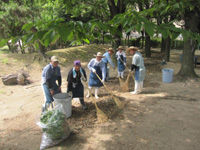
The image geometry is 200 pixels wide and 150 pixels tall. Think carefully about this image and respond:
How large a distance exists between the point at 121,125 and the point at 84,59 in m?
10.4

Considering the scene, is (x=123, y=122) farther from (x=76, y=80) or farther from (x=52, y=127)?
(x=52, y=127)

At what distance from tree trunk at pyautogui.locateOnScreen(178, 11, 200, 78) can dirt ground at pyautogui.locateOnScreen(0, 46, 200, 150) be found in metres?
1.14

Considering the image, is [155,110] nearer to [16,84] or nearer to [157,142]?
[157,142]

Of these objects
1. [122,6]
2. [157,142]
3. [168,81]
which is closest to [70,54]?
[122,6]

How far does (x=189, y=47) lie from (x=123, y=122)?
18.4 ft

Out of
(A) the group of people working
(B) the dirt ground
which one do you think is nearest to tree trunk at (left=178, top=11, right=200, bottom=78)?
(B) the dirt ground

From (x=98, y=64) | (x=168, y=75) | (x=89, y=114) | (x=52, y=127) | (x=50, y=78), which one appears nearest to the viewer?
(x=52, y=127)

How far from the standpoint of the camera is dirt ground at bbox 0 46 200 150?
11.2 feet

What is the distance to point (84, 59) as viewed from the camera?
1404cm

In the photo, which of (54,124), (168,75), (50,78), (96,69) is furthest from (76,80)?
(168,75)

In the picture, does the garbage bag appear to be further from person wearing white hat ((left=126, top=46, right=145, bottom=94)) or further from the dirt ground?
person wearing white hat ((left=126, top=46, right=145, bottom=94))

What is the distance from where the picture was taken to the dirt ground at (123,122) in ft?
11.2

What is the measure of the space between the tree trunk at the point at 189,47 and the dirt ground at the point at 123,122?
114 cm

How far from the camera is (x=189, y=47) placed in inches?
302
